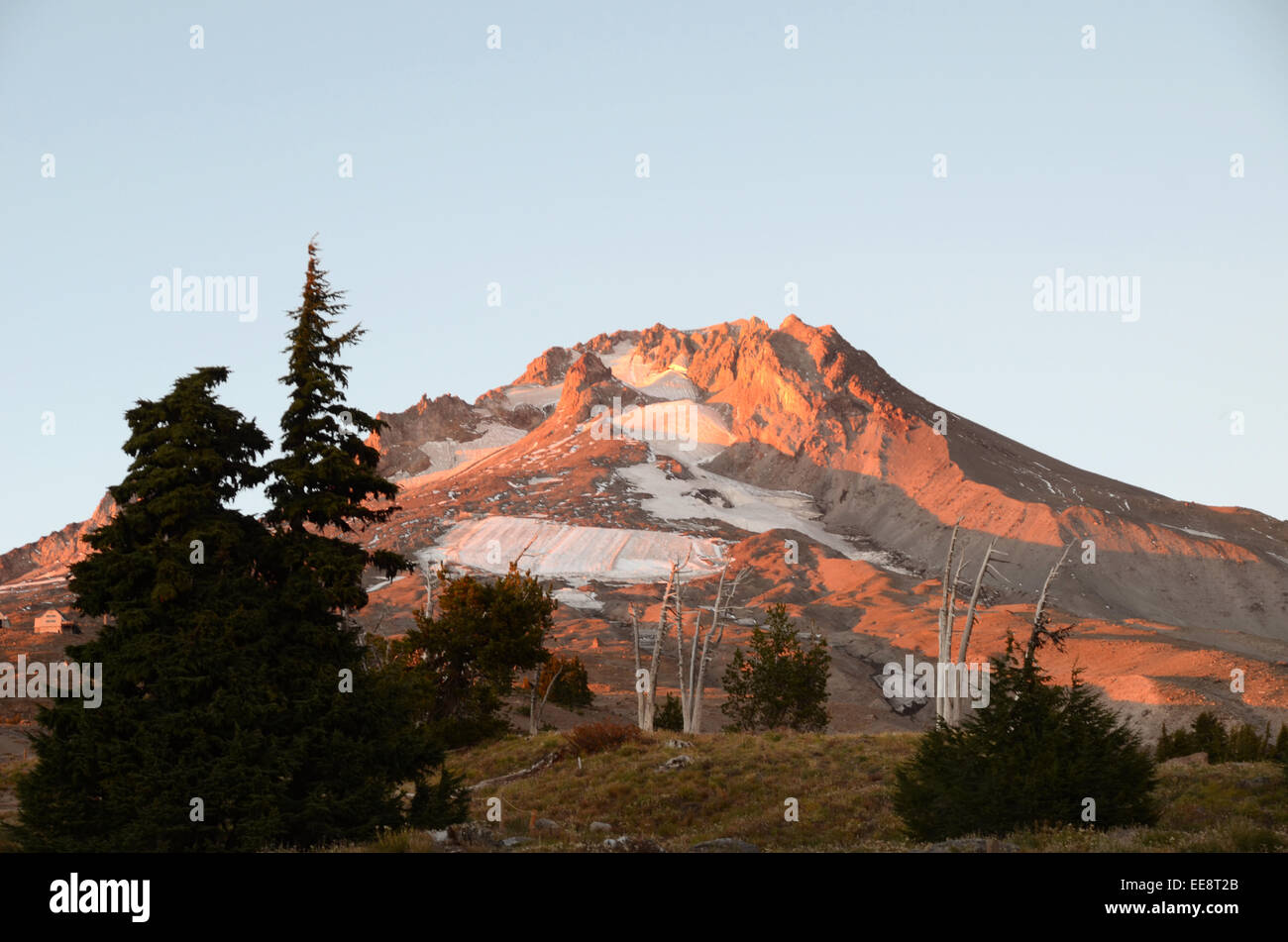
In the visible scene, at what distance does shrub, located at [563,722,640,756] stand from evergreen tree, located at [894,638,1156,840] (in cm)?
1955

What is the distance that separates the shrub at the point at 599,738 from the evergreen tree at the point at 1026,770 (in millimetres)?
19547

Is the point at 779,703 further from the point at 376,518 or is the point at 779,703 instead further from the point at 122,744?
the point at 122,744

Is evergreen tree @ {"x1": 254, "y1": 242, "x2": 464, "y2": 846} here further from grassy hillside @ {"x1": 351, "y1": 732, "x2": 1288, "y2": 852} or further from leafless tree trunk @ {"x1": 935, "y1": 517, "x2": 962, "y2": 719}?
leafless tree trunk @ {"x1": 935, "y1": 517, "x2": 962, "y2": 719}

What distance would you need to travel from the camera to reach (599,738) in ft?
130

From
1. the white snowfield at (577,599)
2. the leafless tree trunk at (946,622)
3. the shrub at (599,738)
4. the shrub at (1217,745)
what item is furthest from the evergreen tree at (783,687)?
the white snowfield at (577,599)

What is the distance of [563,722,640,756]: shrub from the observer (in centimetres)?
3910

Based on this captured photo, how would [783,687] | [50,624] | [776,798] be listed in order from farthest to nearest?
[50,624] < [783,687] < [776,798]

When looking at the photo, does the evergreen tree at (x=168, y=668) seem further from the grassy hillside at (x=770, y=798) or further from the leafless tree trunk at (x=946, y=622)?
the leafless tree trunk at (x=946, y=622)

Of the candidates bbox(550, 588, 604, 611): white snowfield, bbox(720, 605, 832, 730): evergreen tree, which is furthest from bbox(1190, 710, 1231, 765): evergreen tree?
bbox(550, 588, 604, 611): white snowfield

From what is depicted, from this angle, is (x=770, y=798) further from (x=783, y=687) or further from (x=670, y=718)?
(x=670, y=718)

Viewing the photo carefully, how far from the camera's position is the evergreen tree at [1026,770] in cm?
1886

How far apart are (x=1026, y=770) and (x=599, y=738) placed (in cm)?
2286

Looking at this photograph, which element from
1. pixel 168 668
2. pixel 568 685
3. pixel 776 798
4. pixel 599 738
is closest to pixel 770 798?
pixel 776 798
